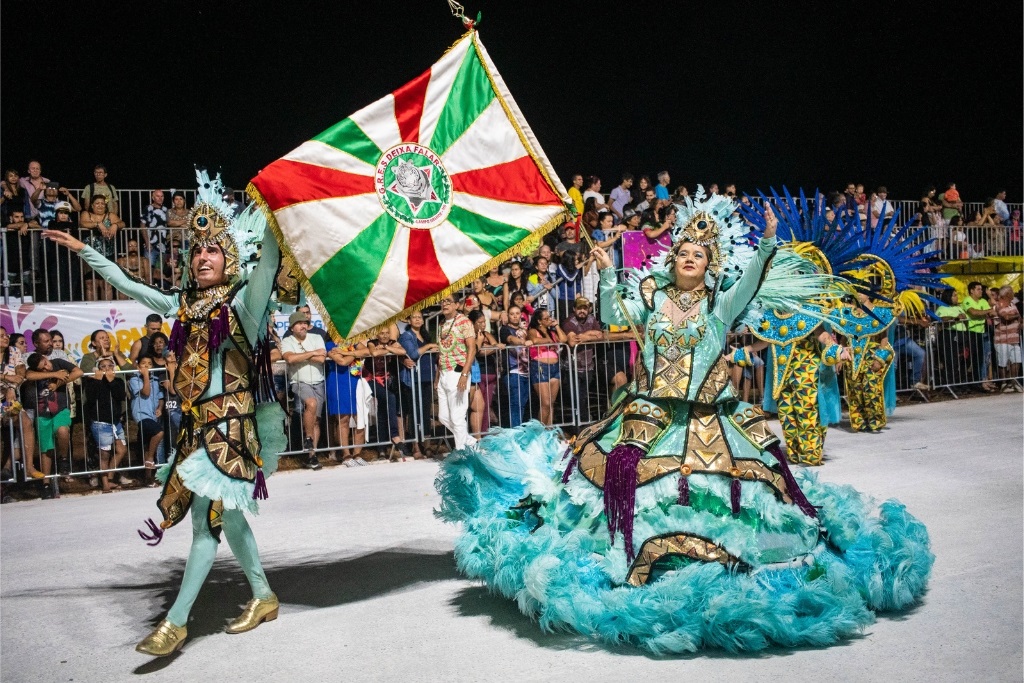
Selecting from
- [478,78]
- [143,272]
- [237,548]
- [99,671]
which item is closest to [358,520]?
[237,548]

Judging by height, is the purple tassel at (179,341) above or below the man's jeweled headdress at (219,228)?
below

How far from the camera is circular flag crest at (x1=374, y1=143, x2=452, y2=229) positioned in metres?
4.80

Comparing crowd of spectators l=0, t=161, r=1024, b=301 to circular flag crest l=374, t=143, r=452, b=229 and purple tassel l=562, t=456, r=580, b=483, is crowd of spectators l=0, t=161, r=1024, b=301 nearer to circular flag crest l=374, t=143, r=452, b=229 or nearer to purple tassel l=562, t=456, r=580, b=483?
circular flag crest l=374, t=143, r=452, b=229

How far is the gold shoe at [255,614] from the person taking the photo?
4590 millimetres

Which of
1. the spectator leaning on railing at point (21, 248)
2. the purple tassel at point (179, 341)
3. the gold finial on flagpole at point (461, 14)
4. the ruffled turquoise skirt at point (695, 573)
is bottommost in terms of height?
the ruffled turquoise skirt at point (695, 573)

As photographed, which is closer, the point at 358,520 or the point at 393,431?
the point at 358,520

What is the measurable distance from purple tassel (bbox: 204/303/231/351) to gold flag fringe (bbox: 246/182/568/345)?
1.28 feet

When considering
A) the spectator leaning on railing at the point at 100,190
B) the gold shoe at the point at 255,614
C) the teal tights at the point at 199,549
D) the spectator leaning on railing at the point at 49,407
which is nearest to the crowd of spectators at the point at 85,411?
the spectator leaning on railing at the point at 49,407

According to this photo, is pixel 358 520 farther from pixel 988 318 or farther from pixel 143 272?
pixel 988 318

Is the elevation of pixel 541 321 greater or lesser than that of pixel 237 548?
greater

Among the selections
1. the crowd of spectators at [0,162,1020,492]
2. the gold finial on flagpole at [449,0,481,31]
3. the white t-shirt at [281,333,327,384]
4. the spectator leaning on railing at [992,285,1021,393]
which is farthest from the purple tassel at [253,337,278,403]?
the spectator leaning on railing at [992,285,1021,393]

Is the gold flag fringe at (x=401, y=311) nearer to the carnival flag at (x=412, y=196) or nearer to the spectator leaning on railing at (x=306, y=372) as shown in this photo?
the carnival flag at (x=412, y=196)

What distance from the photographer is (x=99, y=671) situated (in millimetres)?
4188

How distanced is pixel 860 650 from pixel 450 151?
3.10m
